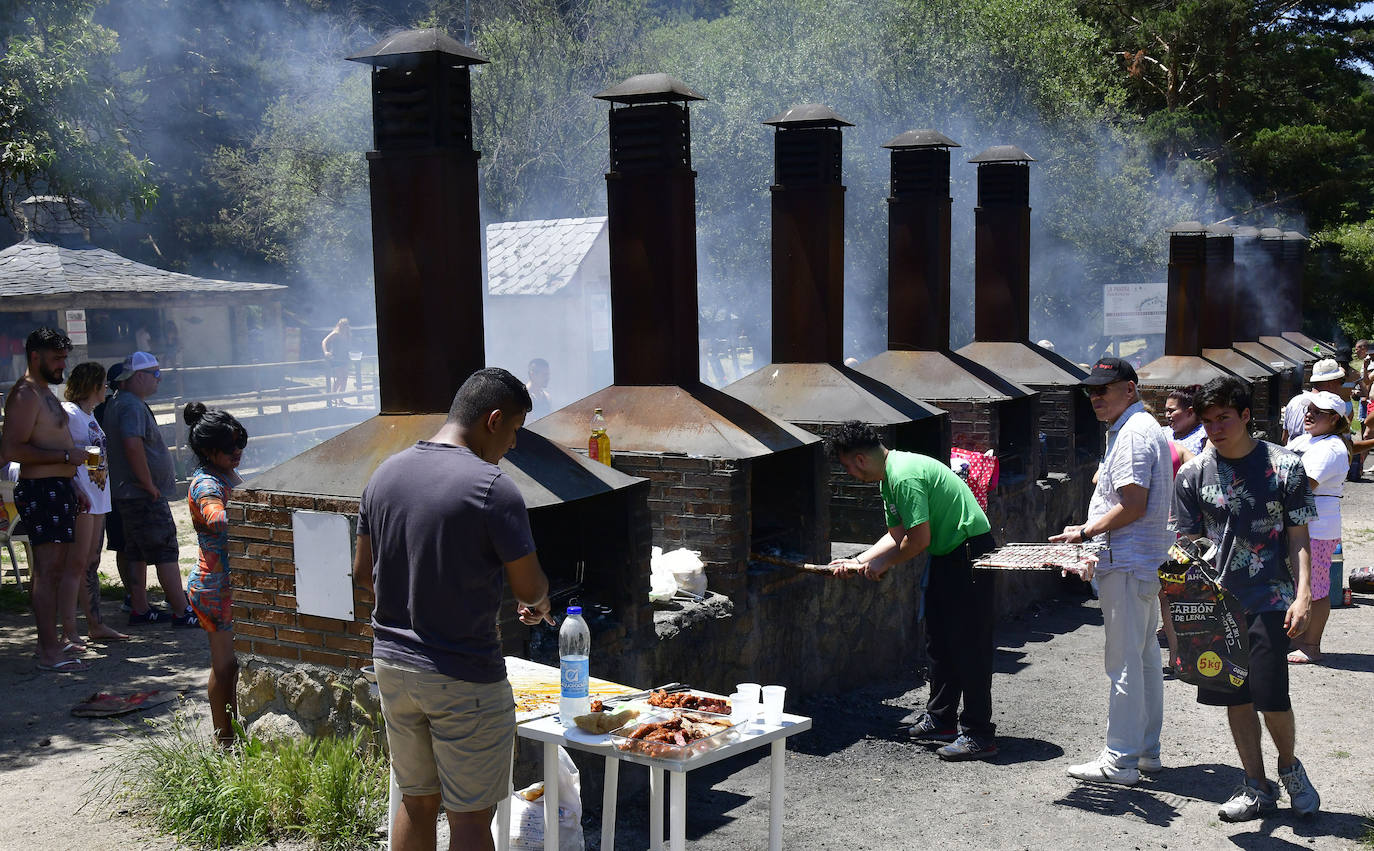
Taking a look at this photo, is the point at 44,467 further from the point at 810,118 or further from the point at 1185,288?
the point at 1185,288

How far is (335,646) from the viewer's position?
202 inches

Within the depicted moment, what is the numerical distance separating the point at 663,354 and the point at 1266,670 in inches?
140

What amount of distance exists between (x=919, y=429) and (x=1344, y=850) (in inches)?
169

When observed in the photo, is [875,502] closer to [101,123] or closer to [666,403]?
[666,403]

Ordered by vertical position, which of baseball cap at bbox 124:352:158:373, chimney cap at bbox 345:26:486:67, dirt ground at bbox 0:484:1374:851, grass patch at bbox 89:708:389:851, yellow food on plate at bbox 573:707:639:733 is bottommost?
dirt ground at bbox 0:484:1374:851

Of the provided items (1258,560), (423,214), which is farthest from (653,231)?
(1258,560)

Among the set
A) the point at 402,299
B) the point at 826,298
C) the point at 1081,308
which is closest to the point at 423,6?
the point at 1081,308

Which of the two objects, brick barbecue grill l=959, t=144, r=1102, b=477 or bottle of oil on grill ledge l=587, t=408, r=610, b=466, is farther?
brick barbecue grill l=959, t=144, r=1102, b=477

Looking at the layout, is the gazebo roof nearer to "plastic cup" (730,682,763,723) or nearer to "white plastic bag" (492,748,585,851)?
"white plastic bag" (492,748,585,851)

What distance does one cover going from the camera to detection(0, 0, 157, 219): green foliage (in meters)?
9.02

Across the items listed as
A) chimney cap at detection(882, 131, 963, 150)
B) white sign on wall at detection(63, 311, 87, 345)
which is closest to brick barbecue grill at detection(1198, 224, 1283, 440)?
chimney cap at detection(882, 131, 963, 150)

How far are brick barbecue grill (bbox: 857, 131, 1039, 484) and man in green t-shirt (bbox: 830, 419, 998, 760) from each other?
3.78 metres

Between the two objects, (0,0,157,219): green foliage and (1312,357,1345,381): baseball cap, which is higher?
(0,0,157,219): green foliage

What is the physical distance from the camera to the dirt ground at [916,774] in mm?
5051
